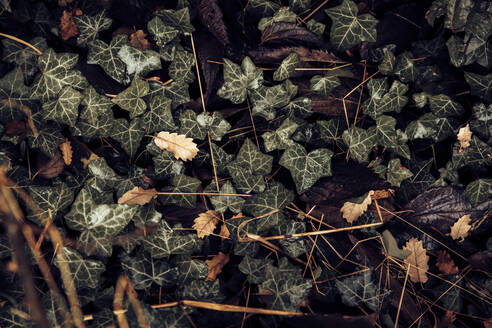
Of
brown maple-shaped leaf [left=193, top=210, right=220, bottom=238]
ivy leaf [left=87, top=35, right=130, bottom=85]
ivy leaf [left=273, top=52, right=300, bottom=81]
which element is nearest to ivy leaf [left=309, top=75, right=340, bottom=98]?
ivy leaf [left=273, top=52, right=300, bottom=81]

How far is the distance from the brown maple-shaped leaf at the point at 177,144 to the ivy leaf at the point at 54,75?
0.40 meters

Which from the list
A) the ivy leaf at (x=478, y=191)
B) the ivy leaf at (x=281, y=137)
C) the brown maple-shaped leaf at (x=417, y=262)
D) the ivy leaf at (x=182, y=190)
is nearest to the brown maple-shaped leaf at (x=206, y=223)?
the ivy leaf at (x=182, y=190)

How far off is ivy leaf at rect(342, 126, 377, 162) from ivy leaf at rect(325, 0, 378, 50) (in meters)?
0.39

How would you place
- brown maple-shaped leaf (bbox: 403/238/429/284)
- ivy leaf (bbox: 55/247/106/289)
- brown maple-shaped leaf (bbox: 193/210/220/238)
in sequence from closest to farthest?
ivy leaf (bbox: 55/247/106/289)
brown maple-shaped leaf (bbox: 193/210/220/238)
brown maple-shaped leaf (bbox: 403/238/429/284)

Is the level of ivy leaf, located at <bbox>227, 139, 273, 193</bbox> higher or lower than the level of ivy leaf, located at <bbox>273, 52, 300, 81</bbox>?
lower

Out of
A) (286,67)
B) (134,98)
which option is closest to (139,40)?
(134,98)

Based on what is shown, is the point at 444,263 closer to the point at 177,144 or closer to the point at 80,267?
the point at 177,144

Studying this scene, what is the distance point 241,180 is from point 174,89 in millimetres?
493

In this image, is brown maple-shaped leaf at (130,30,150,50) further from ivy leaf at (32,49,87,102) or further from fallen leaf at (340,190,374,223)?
fallen leaf at (340,190,374,223)

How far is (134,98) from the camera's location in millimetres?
1554

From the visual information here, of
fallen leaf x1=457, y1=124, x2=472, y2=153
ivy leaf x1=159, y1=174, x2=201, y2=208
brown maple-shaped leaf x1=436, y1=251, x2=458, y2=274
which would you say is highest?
fallen leaf x1=457, y1=124, x2=472, y2=153

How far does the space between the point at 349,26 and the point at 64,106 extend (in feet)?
4.17

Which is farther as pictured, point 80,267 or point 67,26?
point 67,26

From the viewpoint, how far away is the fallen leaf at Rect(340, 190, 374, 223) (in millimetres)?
1605
